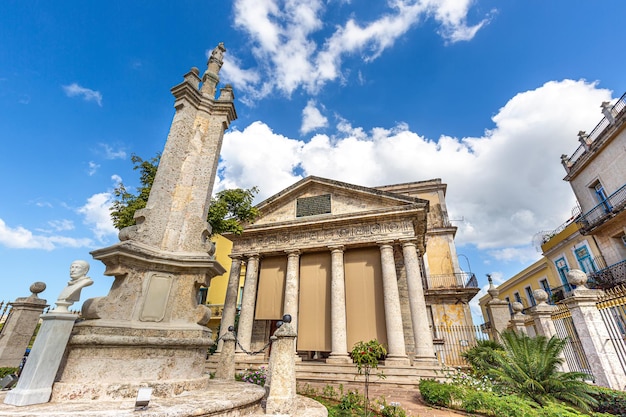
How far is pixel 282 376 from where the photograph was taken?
409 centimetres

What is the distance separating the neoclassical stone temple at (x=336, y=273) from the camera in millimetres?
11219

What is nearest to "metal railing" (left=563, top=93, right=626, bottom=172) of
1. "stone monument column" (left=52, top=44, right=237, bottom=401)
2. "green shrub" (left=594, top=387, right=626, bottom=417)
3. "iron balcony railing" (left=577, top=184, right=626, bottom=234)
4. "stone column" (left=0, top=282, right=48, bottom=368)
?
"iron balcony railing" (left=577, top=184, right=626, bottom=234)

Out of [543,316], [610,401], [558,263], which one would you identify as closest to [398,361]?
[543,316]

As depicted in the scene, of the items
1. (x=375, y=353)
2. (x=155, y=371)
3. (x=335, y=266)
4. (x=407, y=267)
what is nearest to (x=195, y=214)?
(x=155, y=371)

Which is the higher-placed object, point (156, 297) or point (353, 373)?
point (156, 297)

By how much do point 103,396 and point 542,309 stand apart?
1055cm

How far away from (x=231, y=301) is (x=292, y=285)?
3.18 metres

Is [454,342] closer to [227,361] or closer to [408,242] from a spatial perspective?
[408,242]

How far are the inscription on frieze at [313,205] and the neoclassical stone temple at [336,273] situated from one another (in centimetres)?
6

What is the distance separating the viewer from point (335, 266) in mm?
12430

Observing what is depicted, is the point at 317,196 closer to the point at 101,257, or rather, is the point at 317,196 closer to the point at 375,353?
the point at 375,353

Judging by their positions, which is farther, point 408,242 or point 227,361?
point 408,242

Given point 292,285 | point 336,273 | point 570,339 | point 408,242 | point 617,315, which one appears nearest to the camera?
point 617,315

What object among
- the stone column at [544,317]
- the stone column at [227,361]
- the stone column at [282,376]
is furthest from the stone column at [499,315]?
→ the stone column at [282,376]
